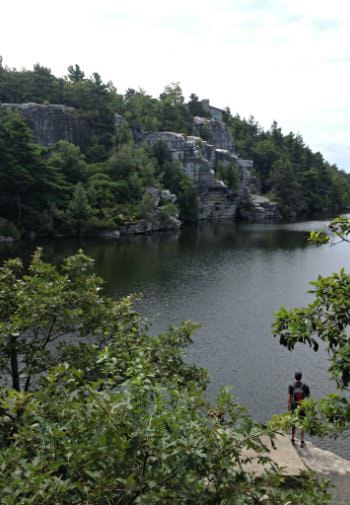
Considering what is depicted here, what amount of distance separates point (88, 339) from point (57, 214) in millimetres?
42189

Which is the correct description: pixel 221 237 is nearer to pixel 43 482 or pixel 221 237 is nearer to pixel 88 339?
pixel 88 339

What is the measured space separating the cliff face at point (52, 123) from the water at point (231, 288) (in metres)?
31.0

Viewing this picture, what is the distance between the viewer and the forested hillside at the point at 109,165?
6153cm

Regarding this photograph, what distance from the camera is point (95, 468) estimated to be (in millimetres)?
4902

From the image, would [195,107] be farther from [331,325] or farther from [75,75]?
[331,325]

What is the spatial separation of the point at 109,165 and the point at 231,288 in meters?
47.0

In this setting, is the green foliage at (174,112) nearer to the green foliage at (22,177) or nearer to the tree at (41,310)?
the green foliage at (22,177)

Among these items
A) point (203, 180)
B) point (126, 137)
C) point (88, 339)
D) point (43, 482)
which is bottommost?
point (88, 339)

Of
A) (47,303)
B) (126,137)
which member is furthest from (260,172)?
(47,303)

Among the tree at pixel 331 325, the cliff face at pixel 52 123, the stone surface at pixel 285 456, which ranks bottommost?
the stone surface at pixel 285 456

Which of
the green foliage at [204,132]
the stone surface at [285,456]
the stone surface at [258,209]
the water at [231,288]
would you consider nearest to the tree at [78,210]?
the water at [231,288]

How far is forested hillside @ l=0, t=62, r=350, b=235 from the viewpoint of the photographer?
61531 mm

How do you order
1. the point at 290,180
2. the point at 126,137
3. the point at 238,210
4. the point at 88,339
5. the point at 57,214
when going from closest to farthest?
1. the point at 88,339
2. the point at 57,214
3. the point at 126,137
4. the point at 238,210
5. the point at 290,180

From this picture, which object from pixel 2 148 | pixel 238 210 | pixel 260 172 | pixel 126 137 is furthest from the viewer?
pixel 260 172
